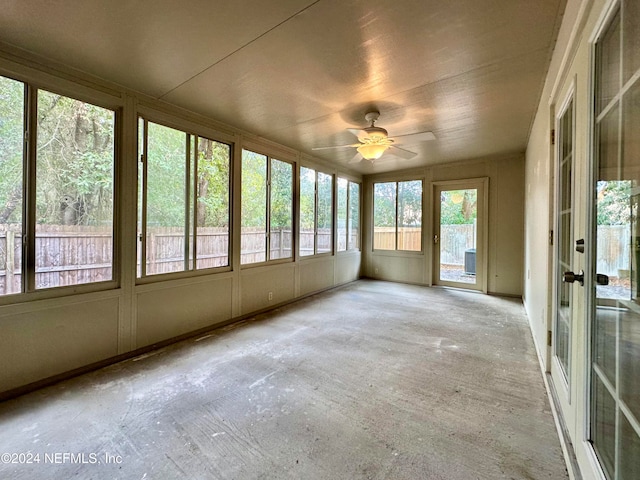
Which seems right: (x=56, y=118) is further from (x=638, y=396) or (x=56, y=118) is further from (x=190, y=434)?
(x=638, y=396)

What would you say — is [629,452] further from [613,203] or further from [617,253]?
[613,203]

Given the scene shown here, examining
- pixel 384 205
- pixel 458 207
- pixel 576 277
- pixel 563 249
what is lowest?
pixel 576 277

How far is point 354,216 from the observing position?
22.1 feet

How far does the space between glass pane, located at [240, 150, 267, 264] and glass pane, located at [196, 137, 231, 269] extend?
29cm

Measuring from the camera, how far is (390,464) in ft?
5.04

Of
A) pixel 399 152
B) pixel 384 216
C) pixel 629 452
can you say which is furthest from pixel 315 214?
pixel 629 452

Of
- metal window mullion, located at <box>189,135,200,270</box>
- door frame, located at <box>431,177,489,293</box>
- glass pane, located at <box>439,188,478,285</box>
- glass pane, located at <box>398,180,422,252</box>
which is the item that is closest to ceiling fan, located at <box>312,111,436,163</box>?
metal window mullion, located at <box>189,135,200,270</box>

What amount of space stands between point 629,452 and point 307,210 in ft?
15.2

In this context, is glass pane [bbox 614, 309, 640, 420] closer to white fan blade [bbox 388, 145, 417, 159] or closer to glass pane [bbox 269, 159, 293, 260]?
white fan blade [bbox 388, 145, 417, 159]

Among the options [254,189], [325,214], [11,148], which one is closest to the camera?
[11,148]

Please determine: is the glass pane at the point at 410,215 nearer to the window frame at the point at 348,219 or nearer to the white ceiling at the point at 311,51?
the window frame at the point at 348,219

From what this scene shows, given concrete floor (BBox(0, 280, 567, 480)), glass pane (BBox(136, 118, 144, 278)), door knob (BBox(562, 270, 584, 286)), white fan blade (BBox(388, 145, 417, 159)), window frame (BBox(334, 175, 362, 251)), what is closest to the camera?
door knob (BBox(562, 270, 584, 286))

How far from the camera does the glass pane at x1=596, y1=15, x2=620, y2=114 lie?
1101mm

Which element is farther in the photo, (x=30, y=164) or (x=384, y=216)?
(x=384, y=216)
